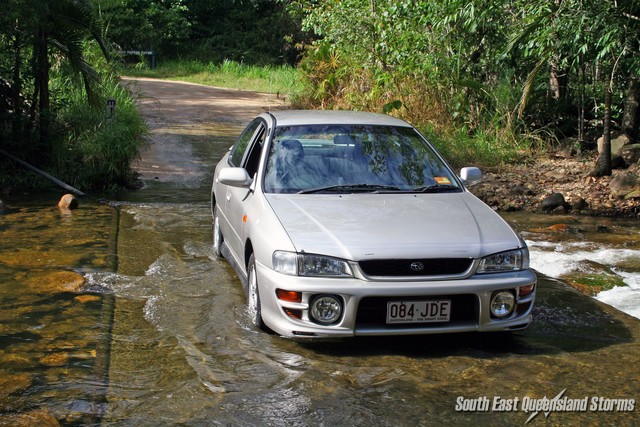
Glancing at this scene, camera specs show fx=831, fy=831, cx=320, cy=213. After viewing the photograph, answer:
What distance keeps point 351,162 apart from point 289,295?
1.58 meters

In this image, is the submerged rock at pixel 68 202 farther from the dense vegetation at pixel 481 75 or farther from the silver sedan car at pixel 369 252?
the dense vegetation at pixel 481 75

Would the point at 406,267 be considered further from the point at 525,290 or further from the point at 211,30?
the point at 211,30

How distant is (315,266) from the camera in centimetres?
505

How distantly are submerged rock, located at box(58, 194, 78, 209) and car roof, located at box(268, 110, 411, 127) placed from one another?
13.3ft

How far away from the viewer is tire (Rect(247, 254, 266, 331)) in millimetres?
5613

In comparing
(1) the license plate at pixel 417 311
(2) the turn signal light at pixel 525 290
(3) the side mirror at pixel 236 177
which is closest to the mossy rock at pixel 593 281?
(2) the turn signal light at pixel 525 290

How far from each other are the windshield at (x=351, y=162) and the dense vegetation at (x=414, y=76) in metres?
5.30

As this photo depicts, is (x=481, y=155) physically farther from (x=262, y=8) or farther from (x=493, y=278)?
(x=262, y=8)

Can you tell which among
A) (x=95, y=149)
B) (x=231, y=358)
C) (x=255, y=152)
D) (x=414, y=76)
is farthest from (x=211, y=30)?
(x=231, y=358)

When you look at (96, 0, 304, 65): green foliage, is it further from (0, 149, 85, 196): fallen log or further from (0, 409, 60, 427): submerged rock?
(0, 409, 60, 427): submerged rock

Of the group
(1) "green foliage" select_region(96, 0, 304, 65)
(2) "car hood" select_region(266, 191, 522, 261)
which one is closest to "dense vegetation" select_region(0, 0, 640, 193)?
(2) "car hood" select_region(266, 191, 522, 261)

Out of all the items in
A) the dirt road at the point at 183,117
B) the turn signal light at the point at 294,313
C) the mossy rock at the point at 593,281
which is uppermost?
the turn signal light at the point at 294,313

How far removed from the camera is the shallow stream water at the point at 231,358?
174 inches

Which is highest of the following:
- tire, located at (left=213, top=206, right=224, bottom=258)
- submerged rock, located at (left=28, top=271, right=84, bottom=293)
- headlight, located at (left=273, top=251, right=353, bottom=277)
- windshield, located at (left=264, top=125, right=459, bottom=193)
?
windshield, located at (left=264, top=125, right=459, bottom=193)
